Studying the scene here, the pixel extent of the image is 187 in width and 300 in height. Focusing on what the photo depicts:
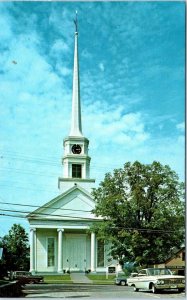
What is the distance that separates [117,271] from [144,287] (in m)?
6.17

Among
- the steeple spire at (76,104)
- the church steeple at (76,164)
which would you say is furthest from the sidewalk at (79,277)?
the church steeple at (76,164)

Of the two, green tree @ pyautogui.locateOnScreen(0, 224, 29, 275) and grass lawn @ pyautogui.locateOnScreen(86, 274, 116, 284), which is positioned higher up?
green tree @ pyautogui.locateOnScreen(0, 224, 29, 275)

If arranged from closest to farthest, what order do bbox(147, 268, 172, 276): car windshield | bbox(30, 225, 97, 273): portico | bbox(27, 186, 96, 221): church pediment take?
bbox(147, 268, 172, 276): car windshield, bbox(30, 225, 97, 273): portico, bbox(27, 186, 96, 221): church pediment

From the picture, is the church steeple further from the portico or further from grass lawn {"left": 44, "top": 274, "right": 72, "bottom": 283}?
grass lawn {"left": 44, "top": 274, "right": 72, "bottom": 283}

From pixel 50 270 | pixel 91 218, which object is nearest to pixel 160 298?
pixel 50 270

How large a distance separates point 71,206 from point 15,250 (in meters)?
7.11

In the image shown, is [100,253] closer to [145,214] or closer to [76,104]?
[145,214]

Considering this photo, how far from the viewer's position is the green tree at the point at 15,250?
680 inches

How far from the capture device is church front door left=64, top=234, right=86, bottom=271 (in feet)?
63.1

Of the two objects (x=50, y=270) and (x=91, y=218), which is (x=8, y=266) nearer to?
(x=50, y=270)

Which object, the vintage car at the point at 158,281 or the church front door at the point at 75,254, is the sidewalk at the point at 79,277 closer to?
the church front door at the point at 75,254

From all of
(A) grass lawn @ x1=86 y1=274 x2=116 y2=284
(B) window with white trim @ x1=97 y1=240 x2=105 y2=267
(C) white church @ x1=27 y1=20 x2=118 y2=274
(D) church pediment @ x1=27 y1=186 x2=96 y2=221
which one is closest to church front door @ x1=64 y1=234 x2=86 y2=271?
(C) white church @ x1=27 y1=20 x2=118 y2=274

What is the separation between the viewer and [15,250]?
2017 centimetres

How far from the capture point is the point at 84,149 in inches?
1162
